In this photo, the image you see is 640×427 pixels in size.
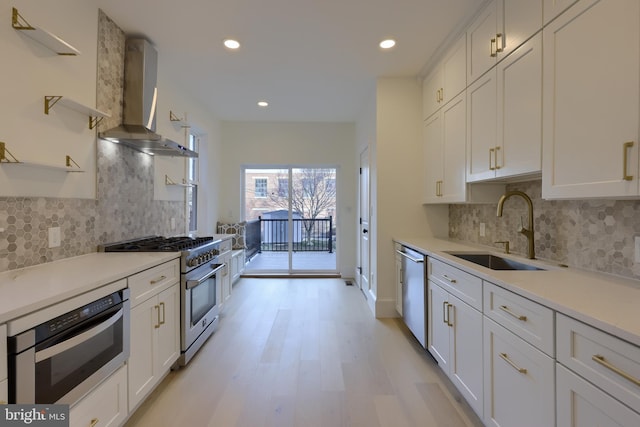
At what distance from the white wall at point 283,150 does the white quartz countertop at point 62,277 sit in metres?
3.17

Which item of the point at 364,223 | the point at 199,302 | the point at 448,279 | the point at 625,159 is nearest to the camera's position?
the point at 625,159

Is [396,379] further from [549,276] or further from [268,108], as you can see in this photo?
[268,108]

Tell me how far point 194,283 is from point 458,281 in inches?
77.6

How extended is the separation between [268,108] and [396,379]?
3.89 metres

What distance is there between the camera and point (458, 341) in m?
1.94

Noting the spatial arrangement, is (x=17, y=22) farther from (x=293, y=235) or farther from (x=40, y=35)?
(x=293, y=235)

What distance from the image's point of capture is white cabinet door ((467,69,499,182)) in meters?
2.10

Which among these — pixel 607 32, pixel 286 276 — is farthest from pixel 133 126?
pixel 286 276

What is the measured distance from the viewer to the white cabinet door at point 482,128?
2098 millimetres

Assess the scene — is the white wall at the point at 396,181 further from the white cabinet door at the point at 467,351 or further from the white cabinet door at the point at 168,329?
the white cabinet door at the point at 168,329

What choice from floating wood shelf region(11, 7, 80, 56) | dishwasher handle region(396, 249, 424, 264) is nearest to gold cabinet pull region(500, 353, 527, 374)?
dishwasher handle region(396, 249, 424, 264)

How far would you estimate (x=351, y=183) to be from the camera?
17.3ft

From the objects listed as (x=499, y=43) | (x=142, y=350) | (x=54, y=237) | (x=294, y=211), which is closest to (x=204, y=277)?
(x=142, y=350)

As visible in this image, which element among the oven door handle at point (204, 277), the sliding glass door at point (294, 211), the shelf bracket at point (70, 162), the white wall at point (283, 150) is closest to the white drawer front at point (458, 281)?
the oven door handle at point (204, 277)
